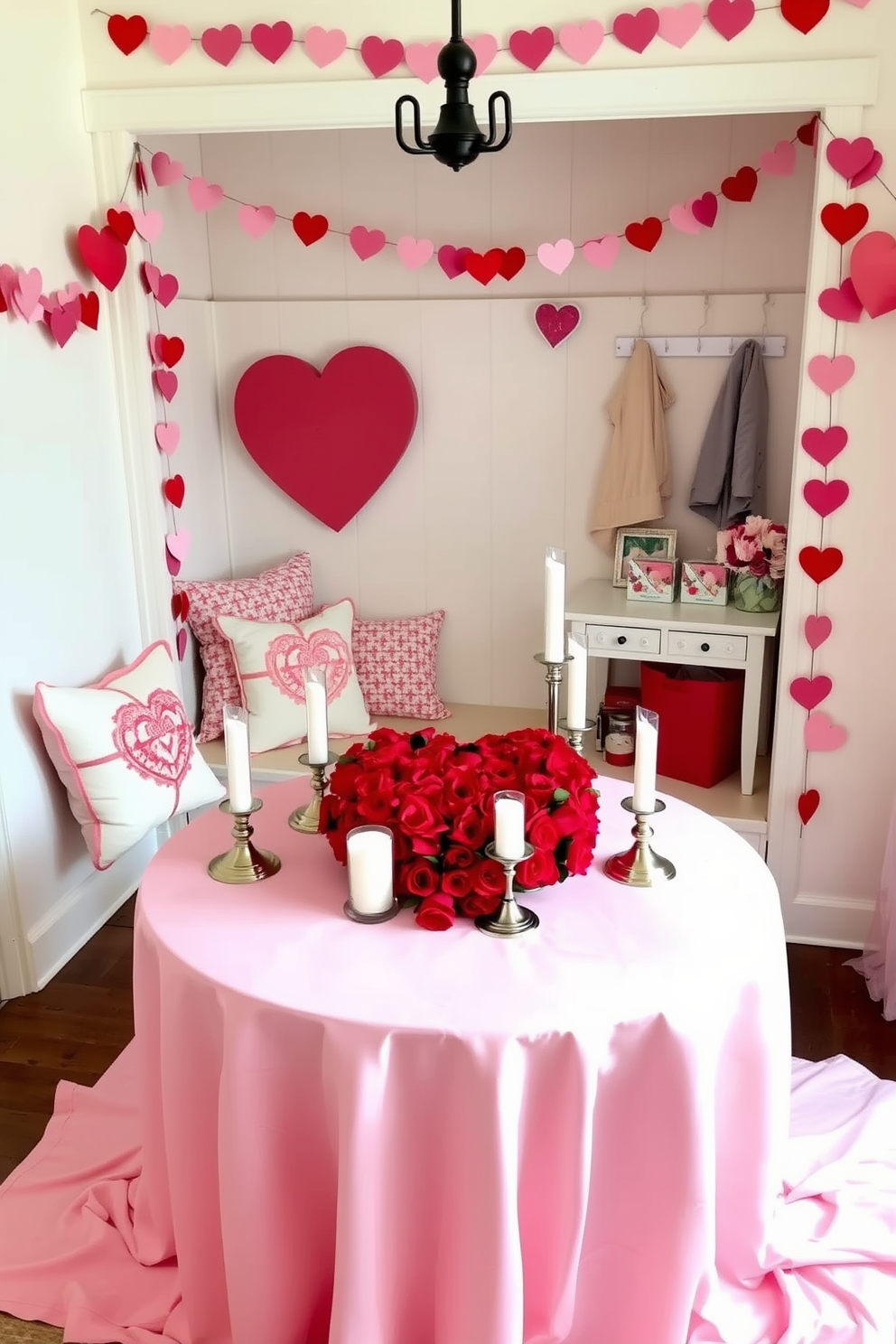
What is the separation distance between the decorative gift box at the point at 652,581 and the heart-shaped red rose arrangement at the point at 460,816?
1.48 m

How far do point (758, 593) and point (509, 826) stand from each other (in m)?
1.74

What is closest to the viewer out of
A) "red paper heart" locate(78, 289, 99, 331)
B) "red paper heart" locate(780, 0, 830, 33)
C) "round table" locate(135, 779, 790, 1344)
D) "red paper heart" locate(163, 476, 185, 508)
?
"round table" locate(135, 779, 790, 1344)

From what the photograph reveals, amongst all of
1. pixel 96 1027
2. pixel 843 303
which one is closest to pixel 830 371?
pixel 843 303

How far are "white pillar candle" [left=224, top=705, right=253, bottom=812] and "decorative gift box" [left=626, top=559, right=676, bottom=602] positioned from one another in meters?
1.68

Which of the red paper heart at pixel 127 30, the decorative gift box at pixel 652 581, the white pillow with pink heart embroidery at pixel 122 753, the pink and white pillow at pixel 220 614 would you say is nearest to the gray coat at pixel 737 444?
the decorative gift box at pixel 652 581

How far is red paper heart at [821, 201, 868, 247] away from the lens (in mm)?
2471

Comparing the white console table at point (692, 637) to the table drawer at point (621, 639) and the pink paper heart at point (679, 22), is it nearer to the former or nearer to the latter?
the table drawer at point (621, 639)

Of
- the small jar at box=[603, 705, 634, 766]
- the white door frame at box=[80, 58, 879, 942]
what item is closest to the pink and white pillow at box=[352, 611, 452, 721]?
the small jar at box=[603, 705, 634, 766]

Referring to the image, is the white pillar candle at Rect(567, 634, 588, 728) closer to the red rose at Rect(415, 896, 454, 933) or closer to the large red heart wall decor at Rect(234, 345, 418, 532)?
the red rose at Rect(415, 896, 454, 933)

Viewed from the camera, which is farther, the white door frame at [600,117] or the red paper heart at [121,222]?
the red paper heart at [121,222]

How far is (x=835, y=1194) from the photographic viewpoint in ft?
6.70

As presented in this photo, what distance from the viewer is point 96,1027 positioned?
2.65m

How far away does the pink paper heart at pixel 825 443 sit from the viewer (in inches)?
103

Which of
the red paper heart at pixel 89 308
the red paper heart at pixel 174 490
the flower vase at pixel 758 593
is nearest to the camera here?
the red paper heart at pixel 89 308
